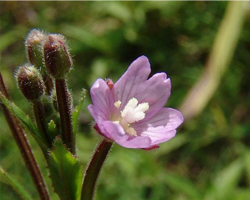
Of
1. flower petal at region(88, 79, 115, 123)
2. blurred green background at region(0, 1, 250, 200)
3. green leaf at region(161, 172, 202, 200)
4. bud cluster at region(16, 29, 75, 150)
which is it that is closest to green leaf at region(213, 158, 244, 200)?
blurred green background at region(0, 1, 250, 200)

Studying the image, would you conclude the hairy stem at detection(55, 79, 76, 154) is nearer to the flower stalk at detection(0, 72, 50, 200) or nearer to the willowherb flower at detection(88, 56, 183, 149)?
the willowherb flower at detection(88, 56, 183, 149)

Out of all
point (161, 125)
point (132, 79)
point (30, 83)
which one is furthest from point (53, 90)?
point (161, 125)

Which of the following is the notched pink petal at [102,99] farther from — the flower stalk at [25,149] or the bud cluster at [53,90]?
the flower stalk at [25,149]

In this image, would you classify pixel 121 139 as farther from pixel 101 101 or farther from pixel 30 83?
pixel 30 83

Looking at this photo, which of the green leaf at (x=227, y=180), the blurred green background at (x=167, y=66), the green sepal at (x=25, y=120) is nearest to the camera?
the green sepal at (x=25, y=120)

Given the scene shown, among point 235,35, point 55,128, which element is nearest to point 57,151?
point 55,128

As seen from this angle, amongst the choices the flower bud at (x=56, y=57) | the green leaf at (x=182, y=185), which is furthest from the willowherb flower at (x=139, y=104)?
the green leaf at (x=182, y=185)

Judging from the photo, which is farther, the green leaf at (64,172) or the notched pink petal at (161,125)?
the notched pink petal at (161,125)
